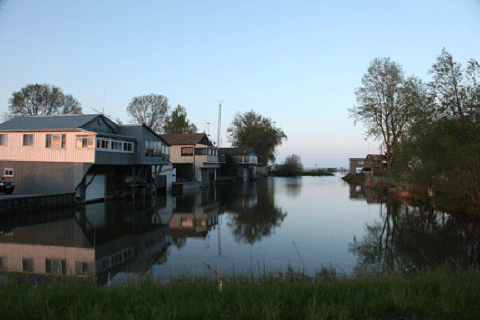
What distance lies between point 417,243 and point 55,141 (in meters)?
23.9

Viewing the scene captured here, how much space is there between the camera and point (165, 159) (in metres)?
36.7

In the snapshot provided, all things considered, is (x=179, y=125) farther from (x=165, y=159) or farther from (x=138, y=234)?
(x=138, y=234)

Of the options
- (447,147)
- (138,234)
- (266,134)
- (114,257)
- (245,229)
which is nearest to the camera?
(114,257)

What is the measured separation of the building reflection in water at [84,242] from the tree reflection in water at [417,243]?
24.8ft

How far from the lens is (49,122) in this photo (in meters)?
27.3

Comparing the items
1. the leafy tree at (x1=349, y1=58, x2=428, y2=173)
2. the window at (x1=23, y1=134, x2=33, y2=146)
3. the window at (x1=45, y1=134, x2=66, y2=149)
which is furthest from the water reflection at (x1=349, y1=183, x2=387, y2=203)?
the window at (x1=23, y1=134, x2=33, y2=146)

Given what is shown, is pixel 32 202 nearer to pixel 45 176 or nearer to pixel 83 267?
pixel 45 176

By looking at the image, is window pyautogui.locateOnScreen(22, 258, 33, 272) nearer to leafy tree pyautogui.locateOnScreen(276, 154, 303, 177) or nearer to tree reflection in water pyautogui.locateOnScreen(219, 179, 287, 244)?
tree reflection in water pyautogui.locateOnScreen(219, 179, 287, 244)

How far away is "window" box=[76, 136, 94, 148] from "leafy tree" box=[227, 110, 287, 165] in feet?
211

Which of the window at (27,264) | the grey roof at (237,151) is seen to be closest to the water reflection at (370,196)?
the window at (27,264)

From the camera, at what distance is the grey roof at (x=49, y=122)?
26109 mm

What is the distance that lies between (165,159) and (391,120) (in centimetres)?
2416

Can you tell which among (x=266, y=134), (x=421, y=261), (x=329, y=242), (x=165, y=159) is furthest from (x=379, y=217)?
(x=266, y=134)

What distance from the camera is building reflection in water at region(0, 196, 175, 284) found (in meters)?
10.8
